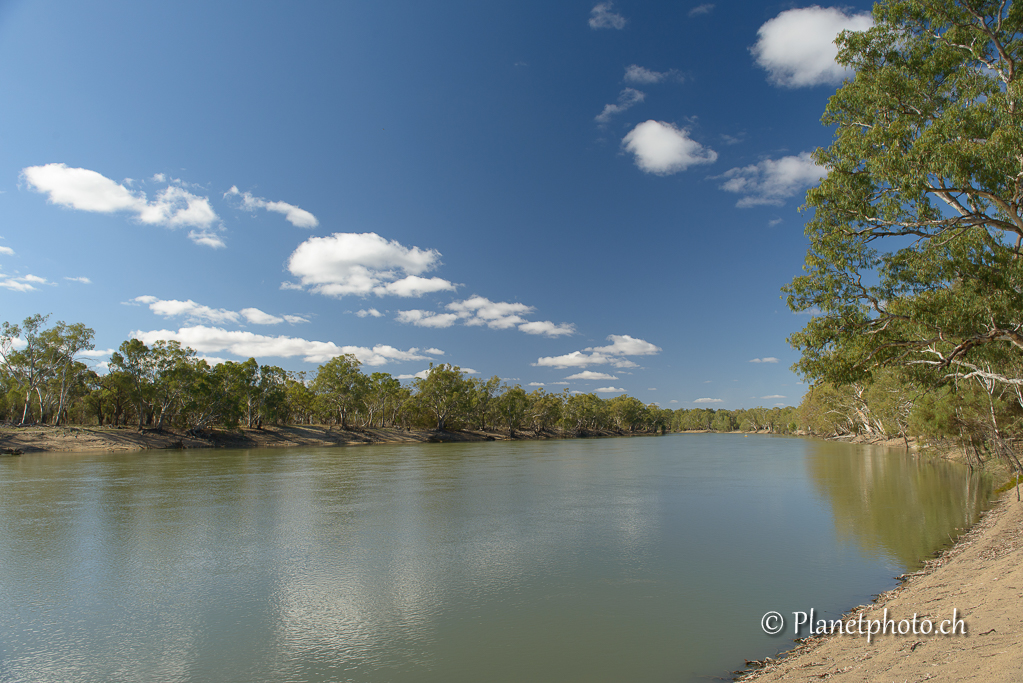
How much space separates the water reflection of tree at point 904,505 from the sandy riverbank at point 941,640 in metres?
3.13

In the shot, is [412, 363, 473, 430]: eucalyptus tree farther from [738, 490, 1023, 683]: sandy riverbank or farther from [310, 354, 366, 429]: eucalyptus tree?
[738, 490, 1023, 683]: sandy riverbank

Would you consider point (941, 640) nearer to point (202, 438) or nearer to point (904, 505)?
point (904, 505)

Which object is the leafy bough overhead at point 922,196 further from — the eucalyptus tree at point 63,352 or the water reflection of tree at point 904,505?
the eucalyptus tree at point 63,352

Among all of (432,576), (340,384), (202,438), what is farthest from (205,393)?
(432,576)

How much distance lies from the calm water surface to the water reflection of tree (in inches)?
6.4

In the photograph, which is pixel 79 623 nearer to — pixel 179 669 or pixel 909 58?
pixel 179 669

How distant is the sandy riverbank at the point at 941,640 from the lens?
5.56 metres

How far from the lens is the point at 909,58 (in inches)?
601

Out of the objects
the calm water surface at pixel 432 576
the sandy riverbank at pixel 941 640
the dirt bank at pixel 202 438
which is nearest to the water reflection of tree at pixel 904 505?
the calm water surface at pixel 432 576

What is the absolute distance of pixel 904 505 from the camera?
71.5 feet

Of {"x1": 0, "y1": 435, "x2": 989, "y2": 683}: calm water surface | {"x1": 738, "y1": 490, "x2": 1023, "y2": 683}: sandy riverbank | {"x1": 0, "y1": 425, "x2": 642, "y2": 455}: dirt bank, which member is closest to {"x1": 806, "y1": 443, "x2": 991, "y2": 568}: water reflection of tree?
{"x1": 0, "y1": 435, "x2": 989, "y2": 683}: calm water surface

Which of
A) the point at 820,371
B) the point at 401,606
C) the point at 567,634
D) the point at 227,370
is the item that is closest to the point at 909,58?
the point at 820,371

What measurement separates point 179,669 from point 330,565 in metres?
5.57

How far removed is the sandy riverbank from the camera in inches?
219
